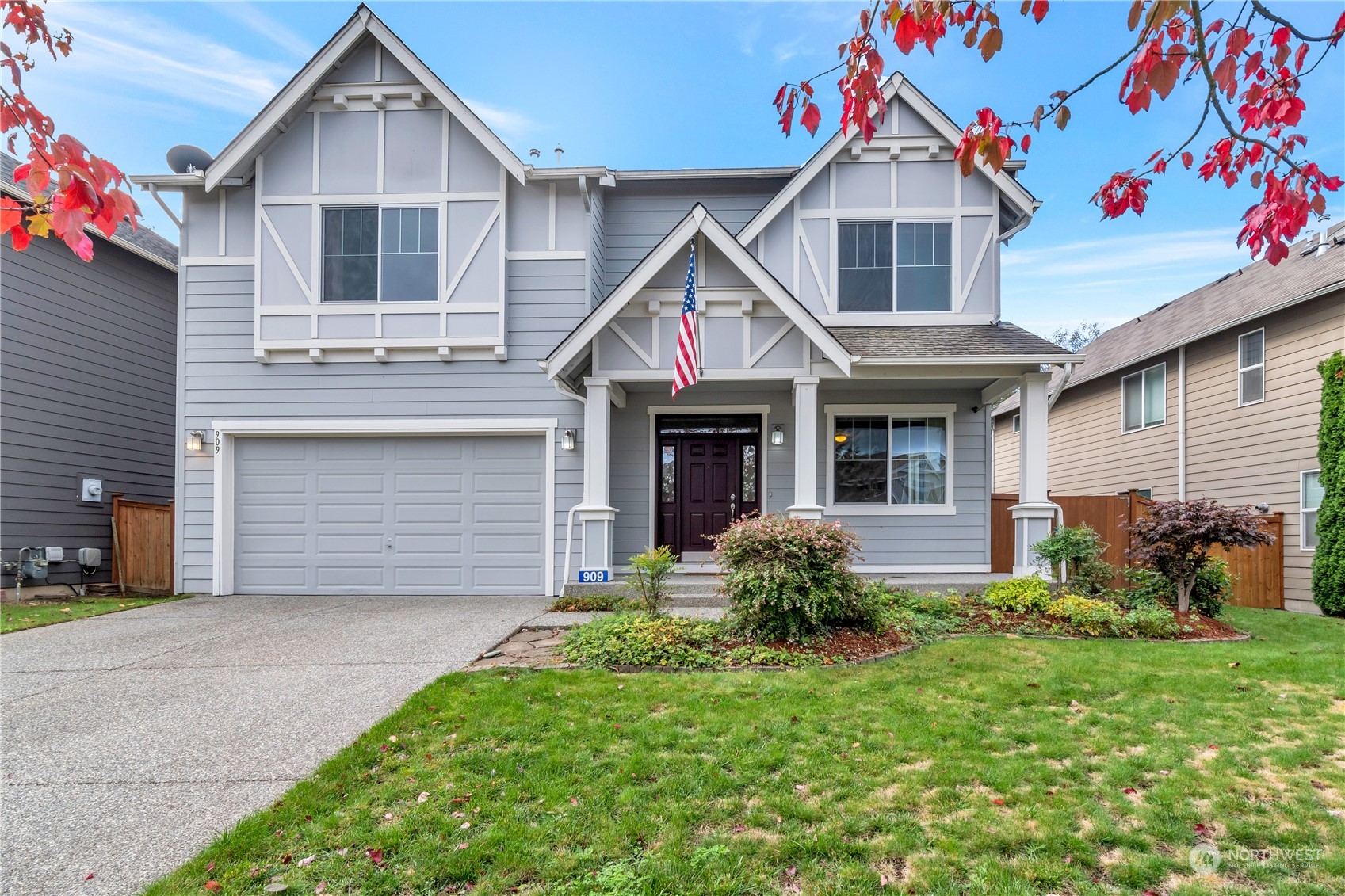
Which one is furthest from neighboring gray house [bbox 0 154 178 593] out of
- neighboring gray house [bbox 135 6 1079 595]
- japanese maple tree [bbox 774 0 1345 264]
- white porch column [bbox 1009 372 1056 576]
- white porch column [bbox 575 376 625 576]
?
white porch column [bbox 1009 372 1056 576]

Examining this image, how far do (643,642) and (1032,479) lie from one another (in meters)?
5.93

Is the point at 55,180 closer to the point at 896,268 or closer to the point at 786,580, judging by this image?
the point at 786,580

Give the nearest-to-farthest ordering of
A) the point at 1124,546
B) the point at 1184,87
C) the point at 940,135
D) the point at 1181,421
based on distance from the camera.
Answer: the point at 1184,87
the point at 940,135
the point at 1124,546
the point at 1181,421

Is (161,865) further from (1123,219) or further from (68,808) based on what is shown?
(1123,219)

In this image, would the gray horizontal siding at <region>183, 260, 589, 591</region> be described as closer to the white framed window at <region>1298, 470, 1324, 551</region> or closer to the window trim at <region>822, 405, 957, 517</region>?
the window trim at <region>822, 405, 957, 517</region>

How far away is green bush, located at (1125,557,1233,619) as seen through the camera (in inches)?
306

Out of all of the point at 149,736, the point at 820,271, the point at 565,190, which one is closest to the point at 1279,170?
the point at 149,736

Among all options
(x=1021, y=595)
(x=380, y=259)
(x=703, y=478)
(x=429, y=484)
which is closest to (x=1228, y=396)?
(x=1021, y=595)

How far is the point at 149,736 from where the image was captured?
397 centimetres

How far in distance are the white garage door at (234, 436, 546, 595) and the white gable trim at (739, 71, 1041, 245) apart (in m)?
4.64

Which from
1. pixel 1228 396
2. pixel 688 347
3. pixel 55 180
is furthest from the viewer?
pixel 1228 396

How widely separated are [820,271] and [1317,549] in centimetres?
852

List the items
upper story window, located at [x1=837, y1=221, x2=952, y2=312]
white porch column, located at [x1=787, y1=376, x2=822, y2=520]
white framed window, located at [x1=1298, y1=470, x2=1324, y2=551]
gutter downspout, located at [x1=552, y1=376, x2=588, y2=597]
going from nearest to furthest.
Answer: white porch column, located at [x1=787, y1=376, x2=822, y2=520]
gutter downspout, located at [x1=552, y1=376, x2=588, y2=597]
upper story window, located at [x1=837, y1=221, x2=952, y2=312]
white framed window, located at [x1=1298, y1=470, x2=1324, y2=551]

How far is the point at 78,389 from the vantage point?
10.9 m
